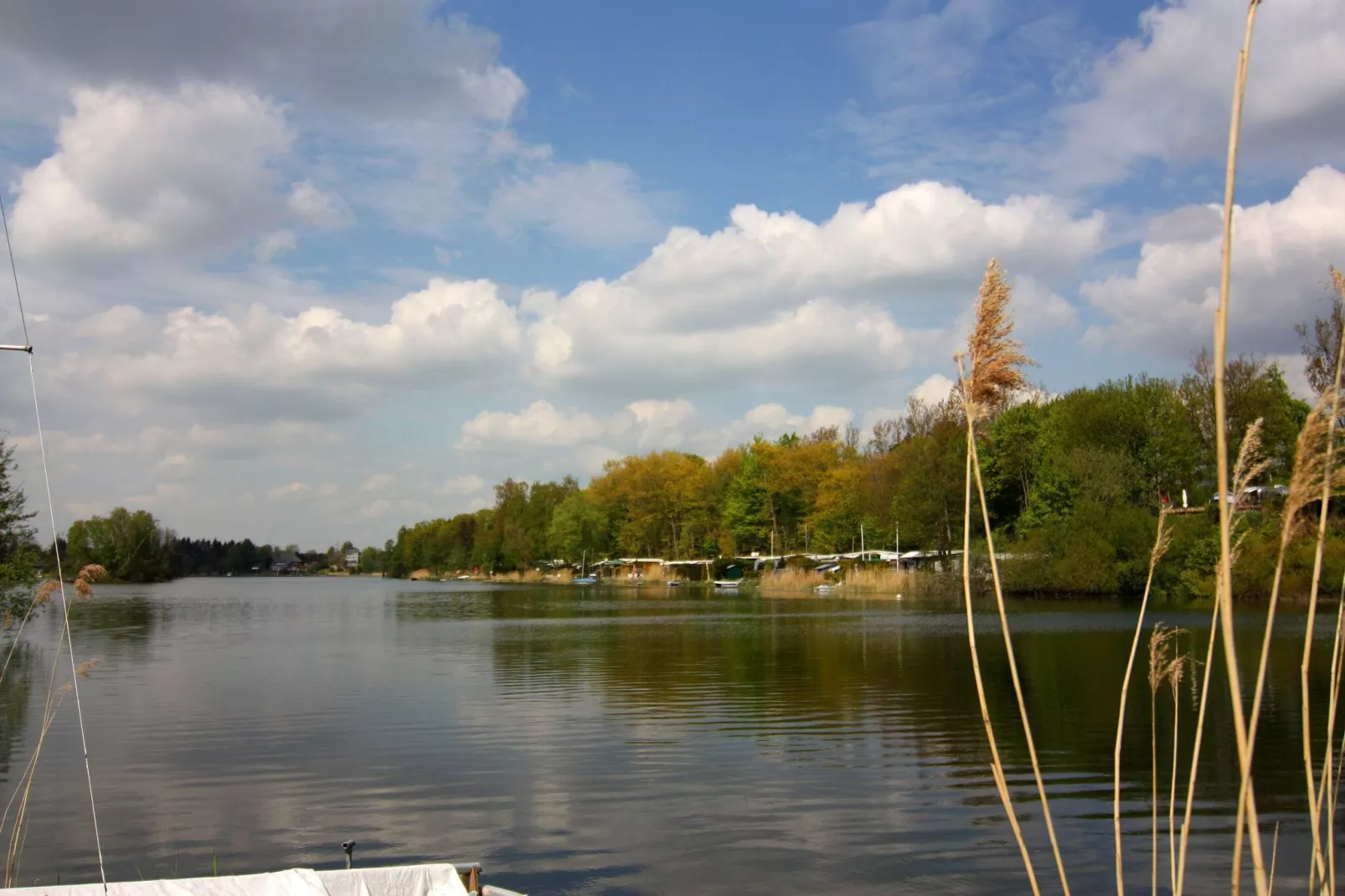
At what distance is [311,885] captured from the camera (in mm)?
7137

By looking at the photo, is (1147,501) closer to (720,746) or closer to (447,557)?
(720,746)

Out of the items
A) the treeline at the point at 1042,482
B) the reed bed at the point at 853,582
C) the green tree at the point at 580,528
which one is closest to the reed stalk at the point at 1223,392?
the treeline at the point at 1042,482

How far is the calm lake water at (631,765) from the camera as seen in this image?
35.4ft

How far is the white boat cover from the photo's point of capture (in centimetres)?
701

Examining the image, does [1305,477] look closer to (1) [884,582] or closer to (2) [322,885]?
(2) [322,885]

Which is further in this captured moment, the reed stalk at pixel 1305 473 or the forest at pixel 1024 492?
the forest at pixel 1024 492

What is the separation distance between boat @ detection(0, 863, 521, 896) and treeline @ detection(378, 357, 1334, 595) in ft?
124

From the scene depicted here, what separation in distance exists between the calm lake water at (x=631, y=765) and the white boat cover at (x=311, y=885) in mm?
2823

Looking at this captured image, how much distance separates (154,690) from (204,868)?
1604 centimetres

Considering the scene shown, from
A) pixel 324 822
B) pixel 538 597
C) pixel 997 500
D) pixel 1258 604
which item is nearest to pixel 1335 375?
pixel 324 822

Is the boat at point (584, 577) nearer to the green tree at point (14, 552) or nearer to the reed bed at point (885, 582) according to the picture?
the reed bed at point (885, 582)

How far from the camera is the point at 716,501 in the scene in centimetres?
10194

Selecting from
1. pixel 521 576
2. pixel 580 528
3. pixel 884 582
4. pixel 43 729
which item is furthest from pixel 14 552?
pixel 521 576

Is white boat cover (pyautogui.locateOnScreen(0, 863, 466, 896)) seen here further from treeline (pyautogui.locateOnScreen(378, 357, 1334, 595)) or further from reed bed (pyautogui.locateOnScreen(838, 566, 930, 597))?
reed bed (pyautogui.locateOnScreen(838, 566, 930, 597))
